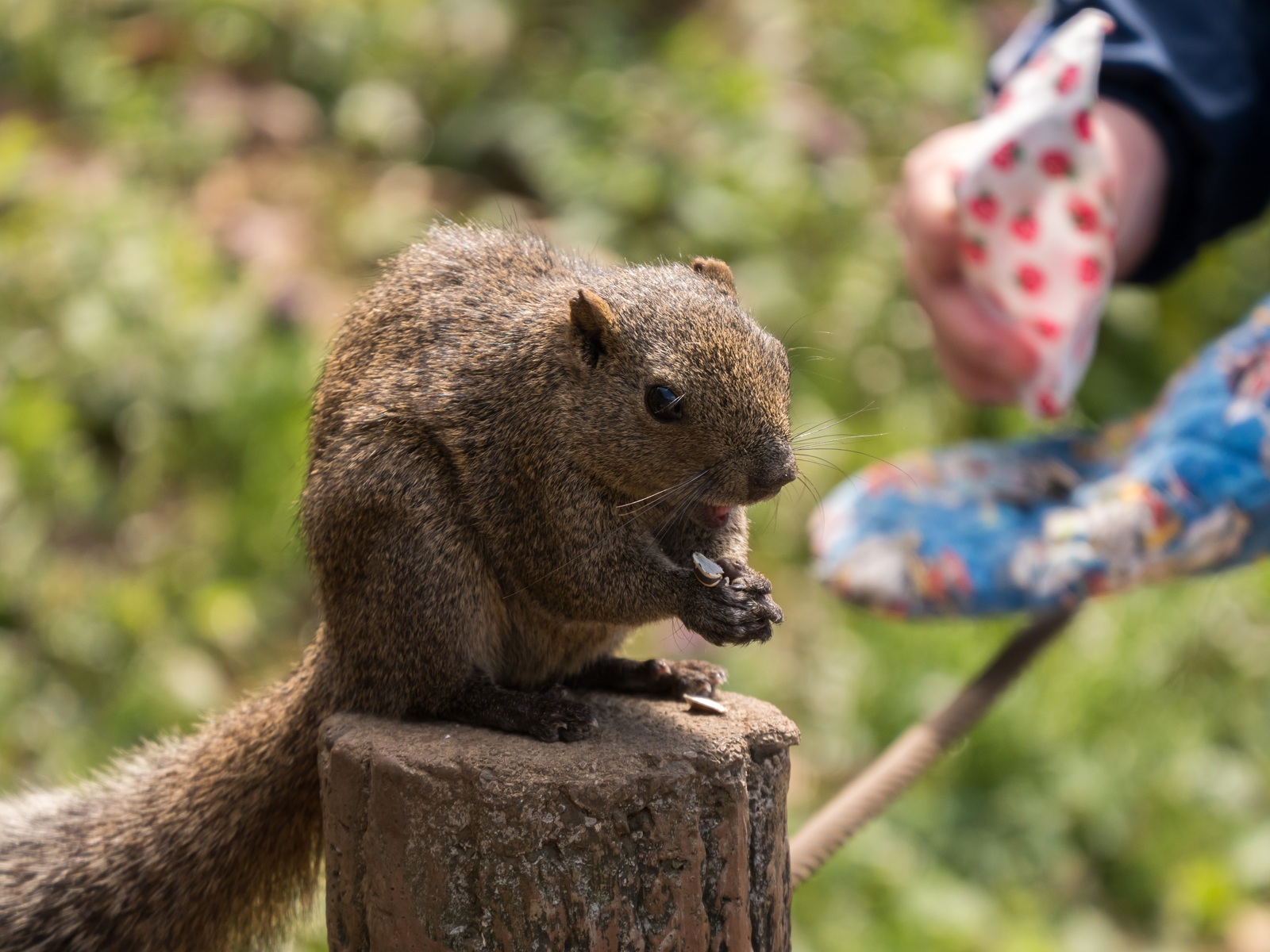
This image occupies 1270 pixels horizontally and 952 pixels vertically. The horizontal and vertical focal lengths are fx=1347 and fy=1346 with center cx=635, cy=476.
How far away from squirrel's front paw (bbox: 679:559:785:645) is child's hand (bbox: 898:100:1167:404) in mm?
1046

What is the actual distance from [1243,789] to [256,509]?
306 cm

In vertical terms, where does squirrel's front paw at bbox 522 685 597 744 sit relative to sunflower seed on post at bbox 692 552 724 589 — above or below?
below

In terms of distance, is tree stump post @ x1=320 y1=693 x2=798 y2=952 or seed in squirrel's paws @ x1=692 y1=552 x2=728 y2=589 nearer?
tree stump post @ x1=320 y1=693 x2=798 y2=952

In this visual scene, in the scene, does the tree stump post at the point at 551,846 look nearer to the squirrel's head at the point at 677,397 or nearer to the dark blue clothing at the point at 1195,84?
the squirrel's head at the point at 677,397

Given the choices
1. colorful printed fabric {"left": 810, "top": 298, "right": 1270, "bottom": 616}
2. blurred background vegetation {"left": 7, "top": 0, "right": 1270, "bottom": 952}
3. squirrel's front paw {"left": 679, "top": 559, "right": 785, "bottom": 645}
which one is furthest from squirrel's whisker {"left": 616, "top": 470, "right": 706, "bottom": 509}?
blurred background vegetation {"left": 7, "top": 0, "right": 1270, "bottom": 952}

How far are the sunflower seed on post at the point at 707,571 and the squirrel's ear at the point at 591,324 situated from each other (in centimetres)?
27

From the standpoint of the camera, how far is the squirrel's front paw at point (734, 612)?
153cm

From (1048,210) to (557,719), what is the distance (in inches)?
52.9

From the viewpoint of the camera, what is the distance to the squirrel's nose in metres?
1.56

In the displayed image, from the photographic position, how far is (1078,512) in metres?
2.44

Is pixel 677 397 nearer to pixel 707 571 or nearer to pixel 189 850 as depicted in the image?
pixel 707 571

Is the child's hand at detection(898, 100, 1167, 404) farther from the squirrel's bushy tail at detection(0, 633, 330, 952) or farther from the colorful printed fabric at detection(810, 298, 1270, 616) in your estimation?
the squirrel's bushy tail at detection(0, 633, 330, 952)

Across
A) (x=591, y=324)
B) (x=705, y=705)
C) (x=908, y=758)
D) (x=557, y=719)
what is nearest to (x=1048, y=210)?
(x=908, y=758)

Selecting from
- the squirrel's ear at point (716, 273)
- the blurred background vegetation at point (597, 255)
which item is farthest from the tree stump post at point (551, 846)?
the blurred background vegetation at point (597, 255)
